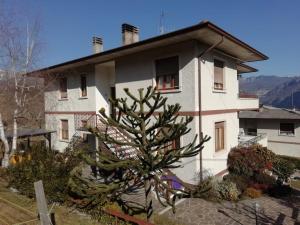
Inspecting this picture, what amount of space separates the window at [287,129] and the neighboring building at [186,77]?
10725 millimetres

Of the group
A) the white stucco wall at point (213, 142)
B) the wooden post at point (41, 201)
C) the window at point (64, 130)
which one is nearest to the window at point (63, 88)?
the window at point (64, 130)

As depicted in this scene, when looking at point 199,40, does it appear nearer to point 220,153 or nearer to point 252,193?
point 220,153

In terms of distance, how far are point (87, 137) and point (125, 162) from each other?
1400 cm

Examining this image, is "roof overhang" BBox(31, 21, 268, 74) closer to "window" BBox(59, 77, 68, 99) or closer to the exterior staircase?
"window" BBox(59, 77, 68, 99)

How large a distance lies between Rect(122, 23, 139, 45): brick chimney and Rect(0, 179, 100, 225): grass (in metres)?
12.8

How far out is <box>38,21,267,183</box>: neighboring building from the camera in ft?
45.2

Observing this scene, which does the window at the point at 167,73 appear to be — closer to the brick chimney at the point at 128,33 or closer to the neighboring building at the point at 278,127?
the brick chimney at the point at 128,33

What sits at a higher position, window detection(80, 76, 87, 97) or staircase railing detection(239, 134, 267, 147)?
window detection(80, 76, 87, 97)

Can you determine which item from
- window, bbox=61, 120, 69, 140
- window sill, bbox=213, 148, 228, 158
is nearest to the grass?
window sill, bbox=213, 148, 228, 158

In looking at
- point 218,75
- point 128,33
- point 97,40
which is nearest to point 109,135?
point 218,75

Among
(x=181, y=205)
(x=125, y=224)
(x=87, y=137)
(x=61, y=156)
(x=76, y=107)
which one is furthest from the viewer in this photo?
(x=76, y=107)

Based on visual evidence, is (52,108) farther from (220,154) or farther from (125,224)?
(125,224)

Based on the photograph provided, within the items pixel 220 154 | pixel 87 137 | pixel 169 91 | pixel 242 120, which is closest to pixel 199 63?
pixel 169 91

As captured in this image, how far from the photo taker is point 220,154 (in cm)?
1609
